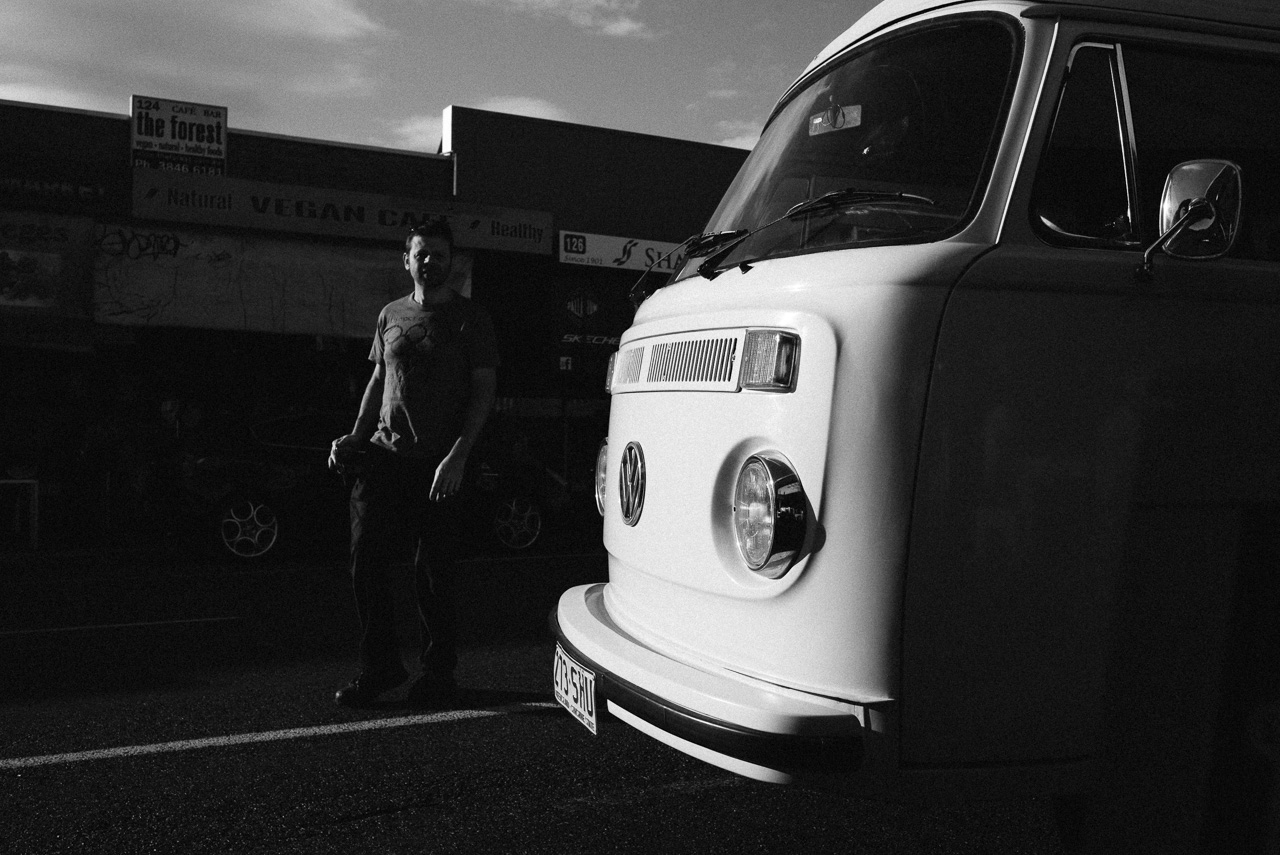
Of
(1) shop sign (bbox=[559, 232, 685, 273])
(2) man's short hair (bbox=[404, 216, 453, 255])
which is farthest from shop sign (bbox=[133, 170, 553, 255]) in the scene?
(2) man's short hair (bbox=[404, 216, 453, 255])

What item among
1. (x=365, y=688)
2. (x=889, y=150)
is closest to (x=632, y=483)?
(x=889, y=150)

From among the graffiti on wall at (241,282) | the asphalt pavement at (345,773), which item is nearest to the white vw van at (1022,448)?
the asphalt pavement at (345,773)

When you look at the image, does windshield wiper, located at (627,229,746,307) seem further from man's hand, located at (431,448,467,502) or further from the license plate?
man's hand, located at (431,448,467,502)

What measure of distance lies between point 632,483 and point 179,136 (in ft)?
45.3

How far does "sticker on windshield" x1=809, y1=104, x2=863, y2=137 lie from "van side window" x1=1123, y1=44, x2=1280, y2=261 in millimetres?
705

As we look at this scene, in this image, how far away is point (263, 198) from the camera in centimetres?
1473

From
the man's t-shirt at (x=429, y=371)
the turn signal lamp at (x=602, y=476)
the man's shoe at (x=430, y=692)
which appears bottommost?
the man's shoe at (x=430, y=692)

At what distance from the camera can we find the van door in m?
2.41

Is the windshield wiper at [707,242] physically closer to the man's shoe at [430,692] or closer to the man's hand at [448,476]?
the man's hand at [448,476]

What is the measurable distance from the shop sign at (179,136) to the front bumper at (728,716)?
45.1 feet

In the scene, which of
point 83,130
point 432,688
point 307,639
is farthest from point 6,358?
point 432,688

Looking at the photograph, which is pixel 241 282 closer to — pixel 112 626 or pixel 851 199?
pixel 112 626

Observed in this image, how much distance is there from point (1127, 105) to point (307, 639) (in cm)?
508

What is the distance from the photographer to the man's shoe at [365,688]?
4.79 m
